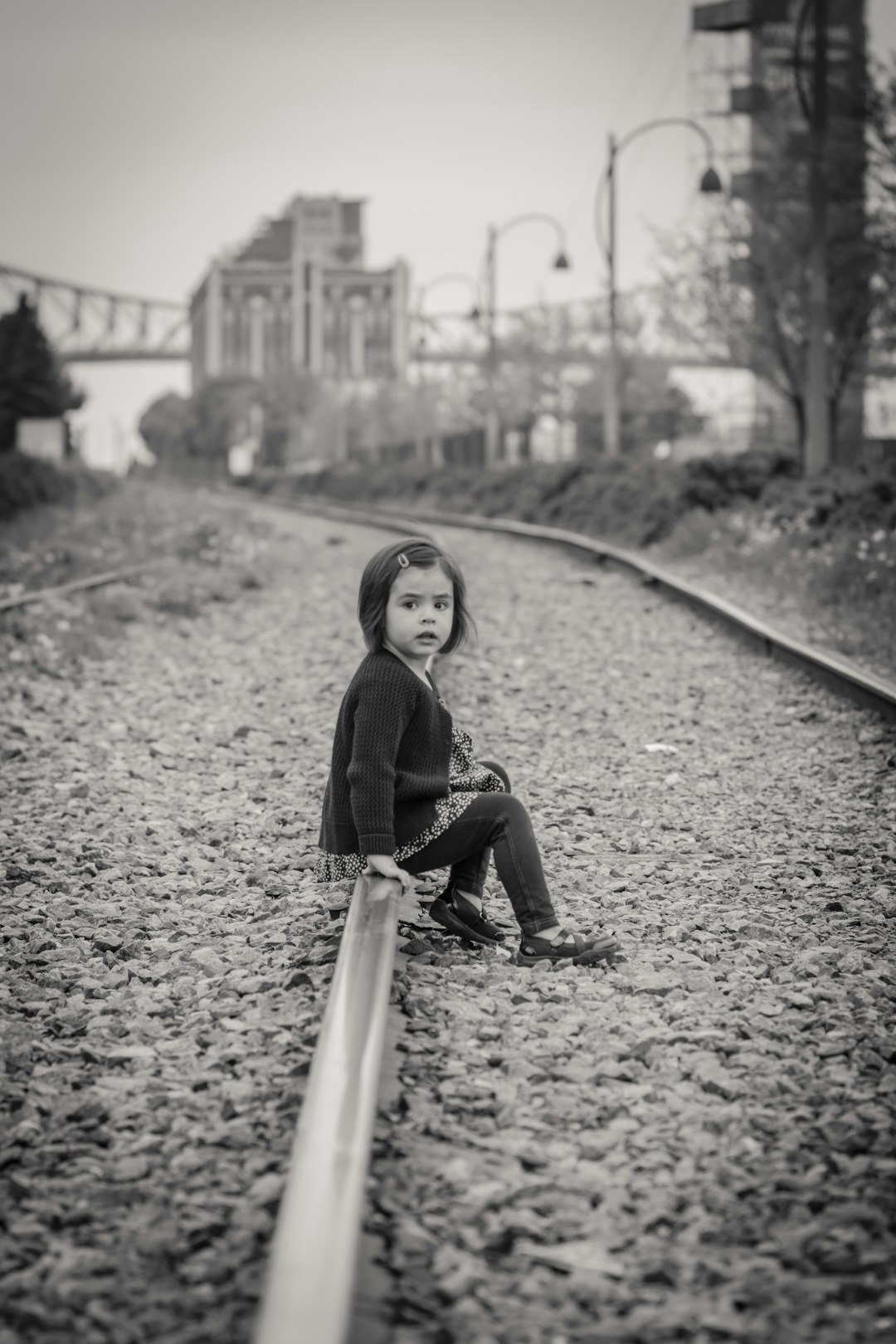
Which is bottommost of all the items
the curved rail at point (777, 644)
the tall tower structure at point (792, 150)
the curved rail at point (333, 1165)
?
the curved rail at point (333, 1165)

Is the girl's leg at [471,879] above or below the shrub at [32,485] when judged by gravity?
below

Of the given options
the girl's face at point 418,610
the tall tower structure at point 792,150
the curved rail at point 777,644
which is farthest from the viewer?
the tall tower structure at point 792,150

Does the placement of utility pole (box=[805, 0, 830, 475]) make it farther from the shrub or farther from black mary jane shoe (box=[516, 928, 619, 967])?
black mary jane shoe (box=[516, 928, 619, 967])

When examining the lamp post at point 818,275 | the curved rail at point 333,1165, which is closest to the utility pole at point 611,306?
the lamp post at point 818,275

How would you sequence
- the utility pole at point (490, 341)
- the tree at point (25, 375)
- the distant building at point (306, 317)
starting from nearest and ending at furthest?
1. the utility pole at point (490, 341)
2. the tree at point (25, 375)
3. the distant building at point (306, 317)

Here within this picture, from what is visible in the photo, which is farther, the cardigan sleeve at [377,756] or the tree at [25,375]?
the tree at [25,375]

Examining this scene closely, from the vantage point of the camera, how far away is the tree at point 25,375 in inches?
2032

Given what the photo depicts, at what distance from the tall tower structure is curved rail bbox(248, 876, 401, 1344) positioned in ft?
52.0

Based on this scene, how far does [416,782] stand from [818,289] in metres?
Result: 14.3

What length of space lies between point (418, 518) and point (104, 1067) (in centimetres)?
2710

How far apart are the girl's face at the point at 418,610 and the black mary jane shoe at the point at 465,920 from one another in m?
0.74

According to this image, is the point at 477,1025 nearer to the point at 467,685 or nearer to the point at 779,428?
the point at 467,685

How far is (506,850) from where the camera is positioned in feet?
13.5

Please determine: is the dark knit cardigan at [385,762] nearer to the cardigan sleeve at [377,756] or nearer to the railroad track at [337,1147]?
the cardigan sleeve at [377,756]
